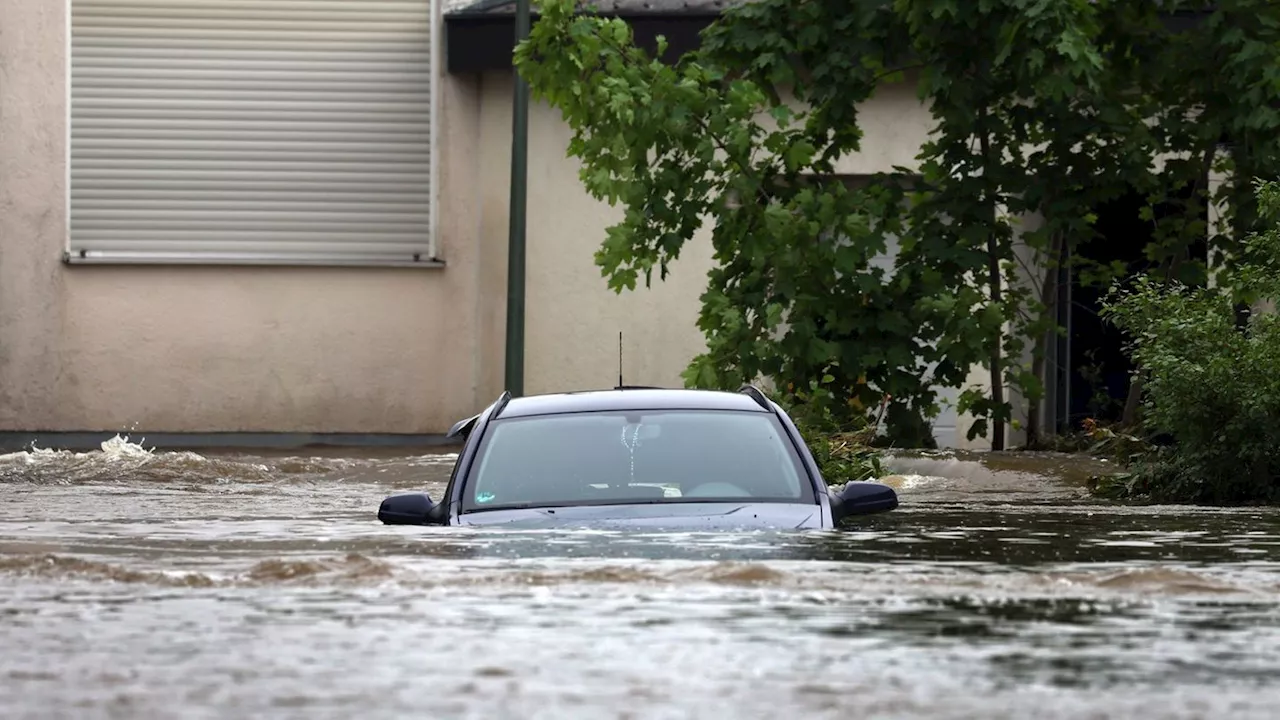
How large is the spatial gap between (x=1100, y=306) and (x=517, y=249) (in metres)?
5.31

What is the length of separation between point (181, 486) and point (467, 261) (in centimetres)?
737

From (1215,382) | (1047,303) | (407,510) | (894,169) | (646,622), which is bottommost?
(646,622)

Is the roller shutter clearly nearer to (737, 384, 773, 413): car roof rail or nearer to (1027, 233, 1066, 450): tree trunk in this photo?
(1027, 233, 1066, 450): tree trunk

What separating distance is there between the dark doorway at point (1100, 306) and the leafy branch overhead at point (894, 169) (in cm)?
44

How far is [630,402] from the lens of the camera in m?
9.87

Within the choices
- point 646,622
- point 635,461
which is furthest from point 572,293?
point 646,622

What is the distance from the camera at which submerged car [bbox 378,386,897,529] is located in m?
9.10

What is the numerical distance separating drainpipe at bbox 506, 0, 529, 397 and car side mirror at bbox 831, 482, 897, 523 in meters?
12.5

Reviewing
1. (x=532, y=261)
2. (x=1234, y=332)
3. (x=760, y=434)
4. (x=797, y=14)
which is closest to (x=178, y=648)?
(x=760, y=434)

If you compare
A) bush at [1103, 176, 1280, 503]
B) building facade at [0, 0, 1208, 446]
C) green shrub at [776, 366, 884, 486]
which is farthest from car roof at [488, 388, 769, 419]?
building facade at [0, 0, 1208, 446]

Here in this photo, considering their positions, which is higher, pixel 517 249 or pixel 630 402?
pixel 517 249

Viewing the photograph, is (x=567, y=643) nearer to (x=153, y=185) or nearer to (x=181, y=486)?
(x=181, y=486)

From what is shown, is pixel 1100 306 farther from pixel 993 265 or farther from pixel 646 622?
pixel 646 622

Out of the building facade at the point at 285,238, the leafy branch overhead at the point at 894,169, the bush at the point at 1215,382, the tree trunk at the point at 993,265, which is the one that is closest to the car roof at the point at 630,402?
the bush at the point at 1215,382
